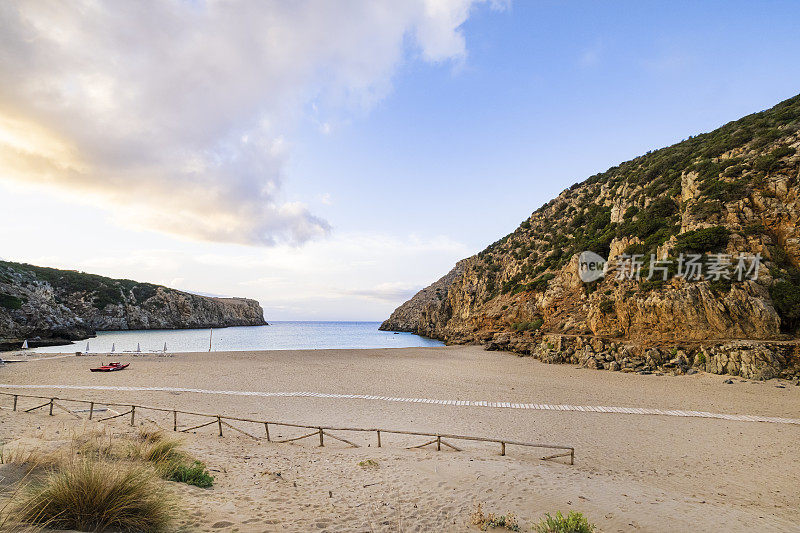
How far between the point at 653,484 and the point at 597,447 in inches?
95.3

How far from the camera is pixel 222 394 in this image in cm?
1695

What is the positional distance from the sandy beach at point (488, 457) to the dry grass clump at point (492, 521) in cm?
19

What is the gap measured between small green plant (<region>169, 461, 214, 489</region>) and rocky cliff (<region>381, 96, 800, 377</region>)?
23987 mm

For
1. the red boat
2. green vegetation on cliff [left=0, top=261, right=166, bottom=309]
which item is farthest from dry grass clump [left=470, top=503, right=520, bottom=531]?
green vegetation on cliff [left=0, top=261, right=166, bottom=309]

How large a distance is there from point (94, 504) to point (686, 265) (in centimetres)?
2925

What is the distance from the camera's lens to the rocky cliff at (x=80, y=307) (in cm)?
4566

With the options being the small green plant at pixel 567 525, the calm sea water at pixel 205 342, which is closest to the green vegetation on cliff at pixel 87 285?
the calm sea water at pixel 205 342

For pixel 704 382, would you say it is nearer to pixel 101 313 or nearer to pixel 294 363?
pixel 294 363

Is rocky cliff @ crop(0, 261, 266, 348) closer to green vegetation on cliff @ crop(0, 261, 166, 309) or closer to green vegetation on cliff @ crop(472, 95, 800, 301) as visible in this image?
green vegetation on cliff @ crop(0, 261, 166, 309)

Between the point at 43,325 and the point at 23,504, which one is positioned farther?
the point at 43,325

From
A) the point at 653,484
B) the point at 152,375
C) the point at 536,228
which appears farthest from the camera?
the point at 536,228

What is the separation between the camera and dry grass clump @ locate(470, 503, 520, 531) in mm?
5195

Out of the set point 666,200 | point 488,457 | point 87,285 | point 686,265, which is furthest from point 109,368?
point 87,285

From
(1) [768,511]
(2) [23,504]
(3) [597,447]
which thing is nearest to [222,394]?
(2) [23,504]
